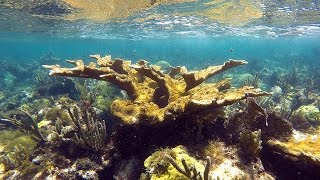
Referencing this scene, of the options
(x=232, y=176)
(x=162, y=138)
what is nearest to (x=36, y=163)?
(x=162, y=138)

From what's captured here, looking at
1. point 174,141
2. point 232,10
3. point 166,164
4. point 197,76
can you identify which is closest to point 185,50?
point 232,10

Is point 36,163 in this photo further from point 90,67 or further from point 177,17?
point 177,17

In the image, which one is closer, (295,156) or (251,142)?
(295,156)

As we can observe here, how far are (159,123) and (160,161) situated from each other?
0.86 m

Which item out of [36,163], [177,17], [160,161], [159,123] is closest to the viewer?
[160,161]

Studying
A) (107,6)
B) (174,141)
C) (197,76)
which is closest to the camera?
(174,141)

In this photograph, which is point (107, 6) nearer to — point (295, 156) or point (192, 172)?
point (295, 156)

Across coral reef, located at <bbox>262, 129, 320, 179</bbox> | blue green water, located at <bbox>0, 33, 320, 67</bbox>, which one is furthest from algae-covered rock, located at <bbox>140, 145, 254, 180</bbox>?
blue green water, located at <bbox>0, 33, 320, 67</bbox>

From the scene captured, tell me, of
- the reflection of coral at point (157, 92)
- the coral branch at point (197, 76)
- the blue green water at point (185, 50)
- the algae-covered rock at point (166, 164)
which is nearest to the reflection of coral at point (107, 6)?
the blue green water at point (185, 50)

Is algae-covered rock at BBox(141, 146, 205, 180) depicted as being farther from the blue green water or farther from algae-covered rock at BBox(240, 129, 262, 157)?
the blue green water

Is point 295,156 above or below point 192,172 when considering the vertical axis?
below

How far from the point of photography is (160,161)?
4391 mm

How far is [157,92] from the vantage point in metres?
6.24

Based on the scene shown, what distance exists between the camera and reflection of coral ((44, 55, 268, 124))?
16.0ft
